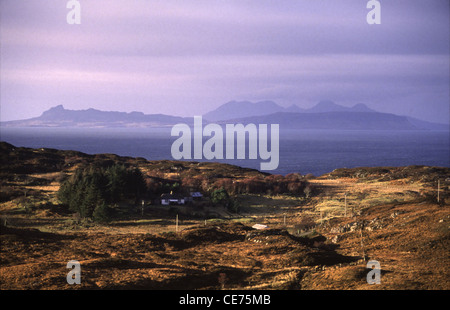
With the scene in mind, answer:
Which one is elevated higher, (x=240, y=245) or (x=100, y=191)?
(x=100, y=191)

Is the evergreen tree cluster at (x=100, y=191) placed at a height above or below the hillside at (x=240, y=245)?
above

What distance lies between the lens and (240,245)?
18781 millimetres

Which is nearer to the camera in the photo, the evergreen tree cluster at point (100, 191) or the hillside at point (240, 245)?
the hillside at point (240, 245)

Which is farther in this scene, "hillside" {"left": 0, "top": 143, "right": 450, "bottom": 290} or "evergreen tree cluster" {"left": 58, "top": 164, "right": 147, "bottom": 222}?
"evergreen tree cluster" {"left": 58, "top": 164, "right": 147, "bottom": 222}

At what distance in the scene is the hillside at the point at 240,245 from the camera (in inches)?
492

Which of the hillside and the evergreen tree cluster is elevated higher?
the evergreen tree cluster

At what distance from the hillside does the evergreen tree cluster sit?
919mm

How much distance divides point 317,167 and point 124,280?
Answer: 235 feet

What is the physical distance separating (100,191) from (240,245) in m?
12.7

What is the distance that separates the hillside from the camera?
12.5 m

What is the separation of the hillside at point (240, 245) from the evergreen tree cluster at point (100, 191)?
3.02ft

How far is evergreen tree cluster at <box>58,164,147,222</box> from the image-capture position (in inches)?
1025

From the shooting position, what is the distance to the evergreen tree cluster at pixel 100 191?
85.4 ft
